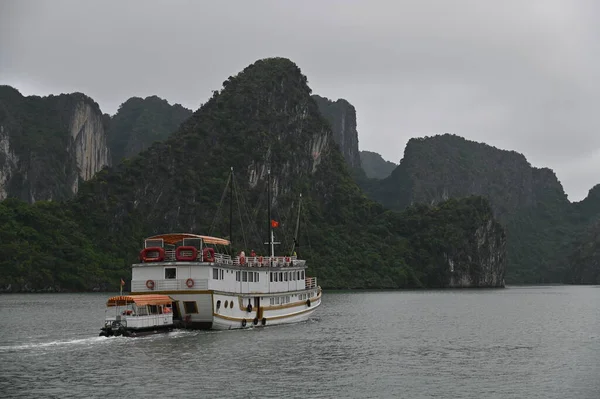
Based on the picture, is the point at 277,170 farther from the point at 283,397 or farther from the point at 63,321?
the point at 283,397

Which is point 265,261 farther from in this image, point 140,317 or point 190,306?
point 140,317

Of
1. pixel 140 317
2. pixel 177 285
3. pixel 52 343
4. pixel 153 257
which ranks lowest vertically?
pixel 52 343

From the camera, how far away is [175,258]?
185 ft

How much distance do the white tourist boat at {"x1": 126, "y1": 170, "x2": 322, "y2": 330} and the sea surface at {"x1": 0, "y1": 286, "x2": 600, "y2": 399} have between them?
162 cm

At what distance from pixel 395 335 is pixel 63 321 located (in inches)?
1163

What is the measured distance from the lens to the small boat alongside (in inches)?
2023

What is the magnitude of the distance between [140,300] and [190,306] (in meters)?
5.20

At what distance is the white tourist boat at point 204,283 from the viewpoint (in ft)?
181

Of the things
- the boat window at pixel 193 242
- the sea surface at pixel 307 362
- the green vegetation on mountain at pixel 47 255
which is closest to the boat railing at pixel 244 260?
the boat window at pixel 193 242

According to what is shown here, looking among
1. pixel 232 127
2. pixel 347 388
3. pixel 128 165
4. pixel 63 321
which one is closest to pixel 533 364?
pixel 347 388

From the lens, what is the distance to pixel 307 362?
4469cm

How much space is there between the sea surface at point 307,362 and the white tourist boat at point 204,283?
1.62 metres

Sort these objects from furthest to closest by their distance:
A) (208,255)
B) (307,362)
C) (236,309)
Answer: (236,309), (208,255), (307,362)

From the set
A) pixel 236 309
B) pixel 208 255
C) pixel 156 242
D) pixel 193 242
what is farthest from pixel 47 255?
pixel 208 255
